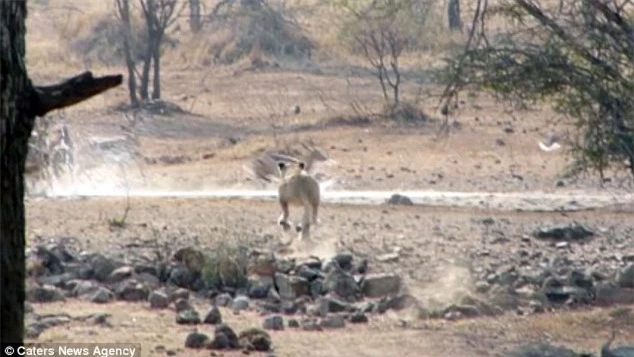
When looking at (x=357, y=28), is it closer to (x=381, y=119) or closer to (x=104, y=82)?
(x=381, y=119)

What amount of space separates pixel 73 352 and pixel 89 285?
3324mm

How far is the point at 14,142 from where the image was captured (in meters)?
7.07

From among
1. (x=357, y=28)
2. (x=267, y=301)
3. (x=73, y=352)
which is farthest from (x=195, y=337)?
(x=357, y=28)

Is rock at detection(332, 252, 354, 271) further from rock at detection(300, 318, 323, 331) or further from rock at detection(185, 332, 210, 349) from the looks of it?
rock at detection(185, 332, 210, 349)

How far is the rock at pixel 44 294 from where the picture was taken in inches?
515

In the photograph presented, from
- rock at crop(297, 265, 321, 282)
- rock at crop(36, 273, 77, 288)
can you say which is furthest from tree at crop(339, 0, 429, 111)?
rock at crop(36, 273, 77, 288)

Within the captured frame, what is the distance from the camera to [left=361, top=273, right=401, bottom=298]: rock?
14.1m

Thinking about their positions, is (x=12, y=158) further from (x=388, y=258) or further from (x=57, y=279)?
(x=388, y=258)

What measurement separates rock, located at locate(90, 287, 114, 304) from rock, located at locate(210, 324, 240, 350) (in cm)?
213

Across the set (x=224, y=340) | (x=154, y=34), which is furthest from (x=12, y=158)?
(x=154, y=34)

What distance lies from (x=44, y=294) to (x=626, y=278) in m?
4.58

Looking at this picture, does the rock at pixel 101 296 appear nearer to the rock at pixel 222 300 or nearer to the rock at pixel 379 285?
the rock at pixel 222 300

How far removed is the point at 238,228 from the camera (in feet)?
57.5

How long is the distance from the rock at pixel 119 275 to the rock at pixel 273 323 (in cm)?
195
